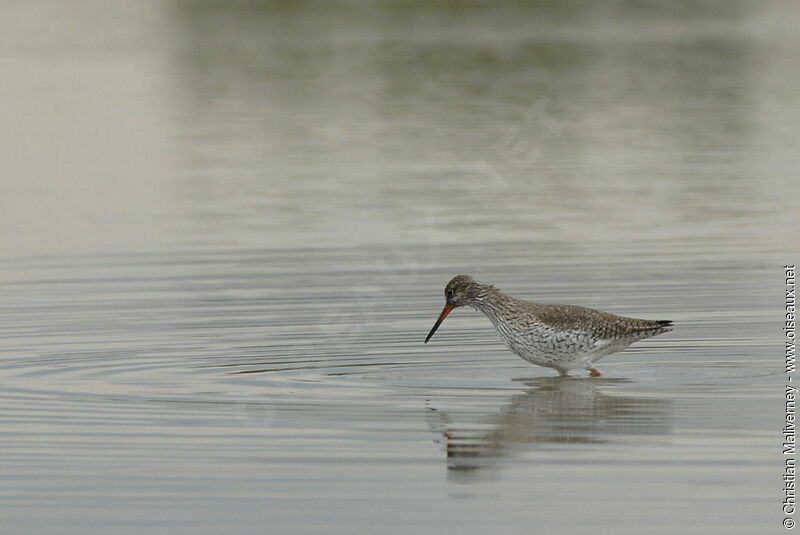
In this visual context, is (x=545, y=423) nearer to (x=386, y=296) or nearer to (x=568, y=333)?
(x=568, y=333)

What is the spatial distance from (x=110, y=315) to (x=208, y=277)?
2.37 meters

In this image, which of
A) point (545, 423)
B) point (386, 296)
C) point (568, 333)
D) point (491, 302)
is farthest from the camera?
point (386, 296)

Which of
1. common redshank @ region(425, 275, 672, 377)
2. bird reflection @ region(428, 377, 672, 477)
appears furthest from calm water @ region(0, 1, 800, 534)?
common redshank @ region(425, 275, 672, 377)

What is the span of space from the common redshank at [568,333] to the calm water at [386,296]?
0.26m

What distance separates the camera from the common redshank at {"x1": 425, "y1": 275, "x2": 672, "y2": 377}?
1516 cm

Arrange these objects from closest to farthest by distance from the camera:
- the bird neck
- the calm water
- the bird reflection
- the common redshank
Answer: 1. the calm water
2. the bird reflection
3. the common redshank
4. the bird neck

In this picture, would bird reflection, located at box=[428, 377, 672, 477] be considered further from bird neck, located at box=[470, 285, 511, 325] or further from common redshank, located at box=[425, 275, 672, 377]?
bird neck, located at box=[470, 285, 511, 325]

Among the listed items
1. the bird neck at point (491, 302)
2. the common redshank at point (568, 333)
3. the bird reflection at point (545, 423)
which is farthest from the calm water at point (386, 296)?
the bird neck at point (491, 302)

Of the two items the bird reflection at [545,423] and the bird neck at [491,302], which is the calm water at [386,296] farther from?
the bird neck at [491,302]

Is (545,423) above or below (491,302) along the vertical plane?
below

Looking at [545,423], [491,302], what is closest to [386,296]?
[491,302]

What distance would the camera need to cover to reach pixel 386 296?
19188mm

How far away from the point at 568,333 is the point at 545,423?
1886 mm

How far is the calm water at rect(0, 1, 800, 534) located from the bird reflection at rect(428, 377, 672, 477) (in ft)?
0.13
